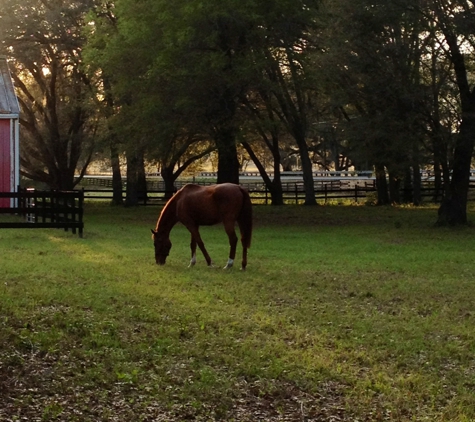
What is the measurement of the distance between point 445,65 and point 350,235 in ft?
19.3

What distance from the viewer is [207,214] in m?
14.1

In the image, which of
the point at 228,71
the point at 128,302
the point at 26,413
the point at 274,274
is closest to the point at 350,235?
the point at 228,71

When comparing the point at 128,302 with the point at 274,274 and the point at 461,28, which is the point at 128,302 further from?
the point at 461,28

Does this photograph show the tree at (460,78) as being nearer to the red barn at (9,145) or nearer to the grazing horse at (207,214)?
the grazing horse at (207,214)

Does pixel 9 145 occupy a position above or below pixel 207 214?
above

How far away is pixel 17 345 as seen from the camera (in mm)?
7395

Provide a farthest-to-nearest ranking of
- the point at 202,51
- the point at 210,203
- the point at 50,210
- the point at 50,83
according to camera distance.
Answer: the point at 50,83 < the point at 202,51 < the point at 50,210 < the point at 210,203

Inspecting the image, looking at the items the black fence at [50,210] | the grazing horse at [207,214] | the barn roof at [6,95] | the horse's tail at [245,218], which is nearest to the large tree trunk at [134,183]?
the barn roof at [6,95]

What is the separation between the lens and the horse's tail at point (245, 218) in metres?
13.6

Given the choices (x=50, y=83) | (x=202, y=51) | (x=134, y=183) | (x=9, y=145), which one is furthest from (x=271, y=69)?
(x=50, y=83)

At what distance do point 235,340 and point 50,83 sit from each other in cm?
3464

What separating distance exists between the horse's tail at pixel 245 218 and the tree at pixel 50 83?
20.8 metres

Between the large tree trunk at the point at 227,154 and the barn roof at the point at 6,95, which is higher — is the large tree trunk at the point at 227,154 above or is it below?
below

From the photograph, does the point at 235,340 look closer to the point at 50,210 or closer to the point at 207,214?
the point at 207,214
